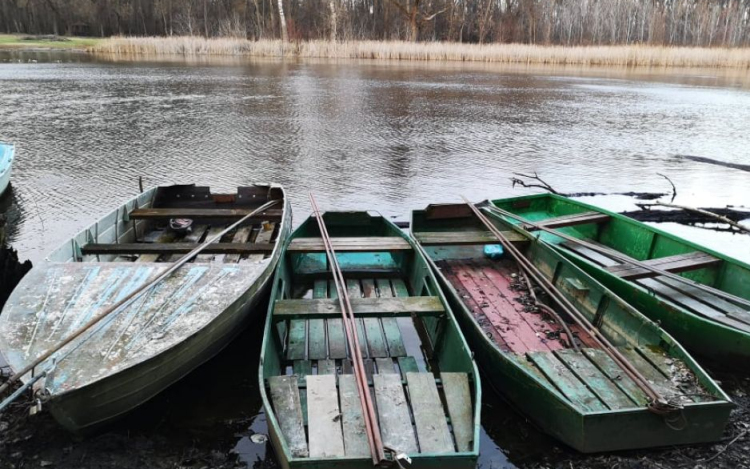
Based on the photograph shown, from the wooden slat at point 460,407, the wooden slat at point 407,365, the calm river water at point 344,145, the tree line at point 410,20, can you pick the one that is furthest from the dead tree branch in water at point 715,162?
the tree line at point 410,20

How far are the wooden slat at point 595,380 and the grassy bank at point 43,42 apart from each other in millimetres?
51149

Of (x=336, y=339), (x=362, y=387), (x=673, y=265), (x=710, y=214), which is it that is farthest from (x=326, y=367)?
(x=710, y=214)

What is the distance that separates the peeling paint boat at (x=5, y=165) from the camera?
31.3 ft

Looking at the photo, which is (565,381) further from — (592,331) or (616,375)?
(592,331)

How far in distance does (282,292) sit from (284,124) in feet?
39.9

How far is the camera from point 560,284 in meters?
6.19

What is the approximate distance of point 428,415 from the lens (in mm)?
3854

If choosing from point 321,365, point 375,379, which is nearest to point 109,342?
point 321,365

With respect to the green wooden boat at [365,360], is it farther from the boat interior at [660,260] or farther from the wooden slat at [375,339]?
the boat interior at [660,260]

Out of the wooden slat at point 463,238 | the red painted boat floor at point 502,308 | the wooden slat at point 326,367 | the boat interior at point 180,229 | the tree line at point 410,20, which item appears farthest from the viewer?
the tree line at point 410,20

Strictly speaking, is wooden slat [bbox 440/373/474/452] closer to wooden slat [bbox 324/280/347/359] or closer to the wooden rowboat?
wooden slat [bbox 324/280/347/359]

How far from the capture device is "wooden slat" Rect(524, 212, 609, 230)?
25.2 ft

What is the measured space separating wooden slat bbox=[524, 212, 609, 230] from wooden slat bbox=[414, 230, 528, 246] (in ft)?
2.47

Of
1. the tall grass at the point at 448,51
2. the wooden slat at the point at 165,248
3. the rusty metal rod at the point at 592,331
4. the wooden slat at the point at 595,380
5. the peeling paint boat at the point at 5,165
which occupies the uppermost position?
the tall grass at the point at 448,51
